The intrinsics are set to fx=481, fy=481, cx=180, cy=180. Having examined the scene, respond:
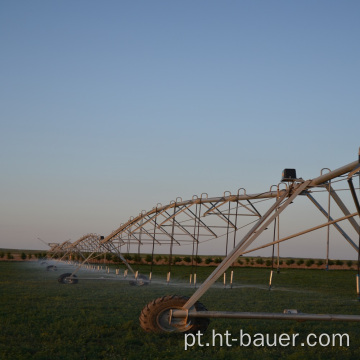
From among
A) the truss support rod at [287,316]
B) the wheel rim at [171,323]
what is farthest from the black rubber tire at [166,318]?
the truss support rod at [287,316]

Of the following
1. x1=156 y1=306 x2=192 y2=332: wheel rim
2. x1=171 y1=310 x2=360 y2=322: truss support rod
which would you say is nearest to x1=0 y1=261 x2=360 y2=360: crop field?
x1=156 y1=306 x2=192 y2=332: wheel rim

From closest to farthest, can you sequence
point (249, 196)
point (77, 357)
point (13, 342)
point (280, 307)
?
point (77, 357) < point (13, 342) < point (249, 196) < point (280, 307)

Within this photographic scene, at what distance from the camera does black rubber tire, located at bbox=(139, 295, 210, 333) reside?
10141 millimetres

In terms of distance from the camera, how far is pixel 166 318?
10.3m

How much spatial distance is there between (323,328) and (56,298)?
10.0m

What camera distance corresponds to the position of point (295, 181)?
11.2 m

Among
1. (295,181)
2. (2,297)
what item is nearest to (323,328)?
(295,181)

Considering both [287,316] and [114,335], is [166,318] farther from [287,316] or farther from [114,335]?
[287,316]

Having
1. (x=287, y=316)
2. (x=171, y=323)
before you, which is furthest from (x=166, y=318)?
(x=287, y=316)

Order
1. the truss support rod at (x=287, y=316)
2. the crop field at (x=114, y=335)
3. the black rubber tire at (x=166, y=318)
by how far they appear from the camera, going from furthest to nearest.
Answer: the black rubber tire at (x=166, y=318) < the truss support rod at (x=287, y=316) < the crop field at (x=114, y=335)

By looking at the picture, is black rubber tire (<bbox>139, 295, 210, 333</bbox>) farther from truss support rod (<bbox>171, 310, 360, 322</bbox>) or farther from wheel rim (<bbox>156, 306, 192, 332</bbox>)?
truss support rod (<bbox>171, 310, 360, 322</bbox>)

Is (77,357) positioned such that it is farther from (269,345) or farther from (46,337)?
(269,345)

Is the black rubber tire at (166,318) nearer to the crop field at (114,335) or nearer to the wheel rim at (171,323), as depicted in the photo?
the wheel rim at (171,323)

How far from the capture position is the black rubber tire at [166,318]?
10141 millimetres
